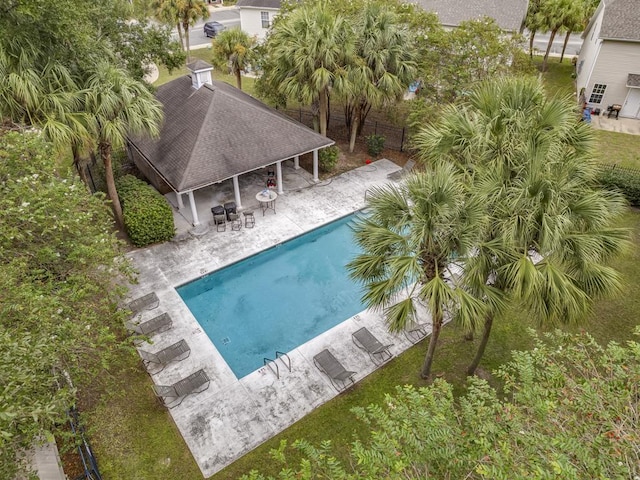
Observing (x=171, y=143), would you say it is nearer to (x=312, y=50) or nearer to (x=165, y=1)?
(x=312, y=50)

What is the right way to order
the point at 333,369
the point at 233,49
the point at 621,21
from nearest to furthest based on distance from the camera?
the point at 333,369, the point at 233,49, the point at 621,21

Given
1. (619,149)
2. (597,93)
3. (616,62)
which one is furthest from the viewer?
(597,93)

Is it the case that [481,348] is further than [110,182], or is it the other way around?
[110,182]

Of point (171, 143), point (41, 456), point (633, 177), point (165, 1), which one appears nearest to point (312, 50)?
point (171, 143)

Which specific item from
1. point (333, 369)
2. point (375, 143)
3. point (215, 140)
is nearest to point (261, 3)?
point (375, 143)

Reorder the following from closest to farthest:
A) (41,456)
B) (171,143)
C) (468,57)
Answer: (41,456) → (171,143) → (468,57)

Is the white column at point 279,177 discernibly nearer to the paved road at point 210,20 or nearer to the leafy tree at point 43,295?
the leafy tree at point 43,295

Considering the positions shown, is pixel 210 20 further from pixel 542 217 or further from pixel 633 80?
pixel 542 217

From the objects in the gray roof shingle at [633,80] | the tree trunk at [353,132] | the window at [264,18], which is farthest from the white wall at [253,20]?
the gray roof shingle at [633,80]
